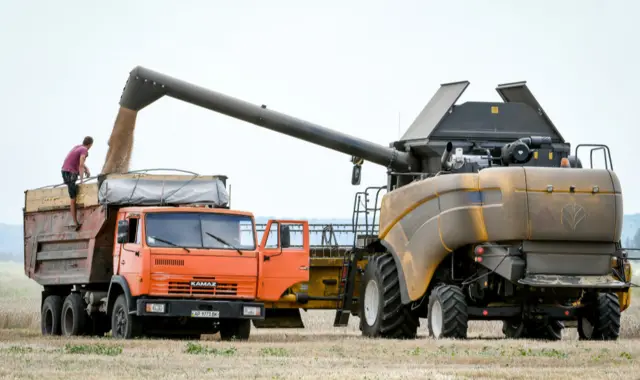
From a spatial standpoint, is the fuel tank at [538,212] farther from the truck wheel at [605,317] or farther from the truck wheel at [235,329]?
the truck wheel at [235,329]

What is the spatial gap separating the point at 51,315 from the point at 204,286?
622 centimetres

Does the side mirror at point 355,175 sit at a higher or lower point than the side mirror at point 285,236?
higher

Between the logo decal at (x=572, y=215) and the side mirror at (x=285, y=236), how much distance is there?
16.9 ft

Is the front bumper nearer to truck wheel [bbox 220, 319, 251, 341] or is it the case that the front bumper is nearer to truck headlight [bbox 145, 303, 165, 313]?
truck headlight [bbox 145, 303, 165, 313]

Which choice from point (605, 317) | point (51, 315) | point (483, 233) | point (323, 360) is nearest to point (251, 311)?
point (483, 233)

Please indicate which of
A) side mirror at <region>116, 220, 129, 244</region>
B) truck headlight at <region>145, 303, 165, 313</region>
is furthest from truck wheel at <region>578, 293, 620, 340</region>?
side mirror at <region>116, 220, 129, 244</region>

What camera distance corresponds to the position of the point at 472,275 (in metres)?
24.5

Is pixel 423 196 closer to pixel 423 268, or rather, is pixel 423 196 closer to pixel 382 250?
pixel 423 268

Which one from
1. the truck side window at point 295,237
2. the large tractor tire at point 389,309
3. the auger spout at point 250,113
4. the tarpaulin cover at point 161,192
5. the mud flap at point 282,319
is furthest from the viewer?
the mud flap at point 282,319

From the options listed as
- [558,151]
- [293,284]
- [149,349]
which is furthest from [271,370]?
[558,151]

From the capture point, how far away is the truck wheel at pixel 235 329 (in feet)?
84.3

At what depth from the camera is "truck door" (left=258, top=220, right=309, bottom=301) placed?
1008 inches

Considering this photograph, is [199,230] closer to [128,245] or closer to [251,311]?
[128,245]

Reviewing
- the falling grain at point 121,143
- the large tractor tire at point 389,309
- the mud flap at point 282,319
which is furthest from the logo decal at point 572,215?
the falling grain at point 121,143
